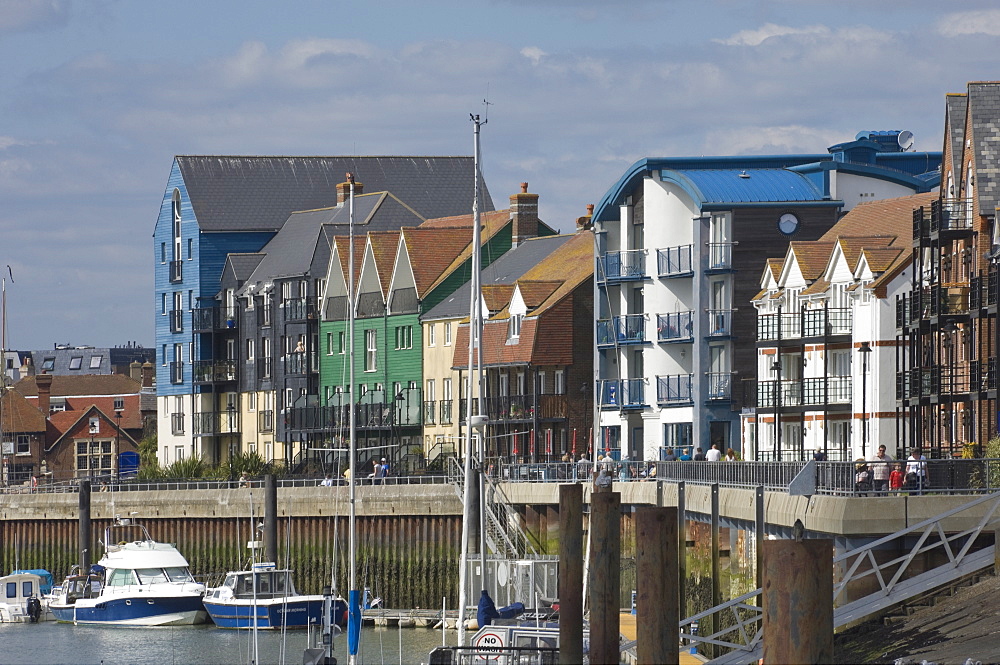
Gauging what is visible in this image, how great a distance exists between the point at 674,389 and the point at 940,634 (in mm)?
45880

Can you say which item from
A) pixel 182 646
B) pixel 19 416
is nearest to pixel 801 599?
pixel 182 646

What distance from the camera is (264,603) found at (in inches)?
2416

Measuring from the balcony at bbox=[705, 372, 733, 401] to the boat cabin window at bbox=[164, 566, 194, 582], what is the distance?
795 inches

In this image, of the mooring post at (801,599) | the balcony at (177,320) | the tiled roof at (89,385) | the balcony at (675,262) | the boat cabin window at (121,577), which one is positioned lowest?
the boat cabin window at (121,577)

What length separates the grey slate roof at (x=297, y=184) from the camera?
111 m

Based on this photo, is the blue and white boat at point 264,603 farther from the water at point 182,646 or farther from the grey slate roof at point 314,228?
the grey slate roof at point 314,228

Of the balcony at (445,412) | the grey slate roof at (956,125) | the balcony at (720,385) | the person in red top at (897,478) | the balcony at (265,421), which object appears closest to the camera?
the person in red top at (897,478)

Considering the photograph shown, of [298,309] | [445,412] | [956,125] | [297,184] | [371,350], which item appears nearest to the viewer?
[956,125]

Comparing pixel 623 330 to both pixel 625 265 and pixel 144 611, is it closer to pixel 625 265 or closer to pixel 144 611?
pixel 625 265

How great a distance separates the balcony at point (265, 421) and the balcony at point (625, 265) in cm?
2669

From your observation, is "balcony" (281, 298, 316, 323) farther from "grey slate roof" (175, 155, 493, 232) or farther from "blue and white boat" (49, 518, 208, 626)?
"blue and white boat" (49, 518, 208, 626)

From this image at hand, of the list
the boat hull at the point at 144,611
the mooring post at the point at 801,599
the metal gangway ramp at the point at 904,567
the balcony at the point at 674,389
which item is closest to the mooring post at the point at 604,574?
the metal gangway ramp at the point at 904,567

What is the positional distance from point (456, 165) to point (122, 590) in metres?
52.3

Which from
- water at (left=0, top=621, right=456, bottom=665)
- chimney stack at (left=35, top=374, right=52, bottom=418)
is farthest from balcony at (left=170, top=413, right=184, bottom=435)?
water at (left=0, top=621, right=456, bottom=665)
